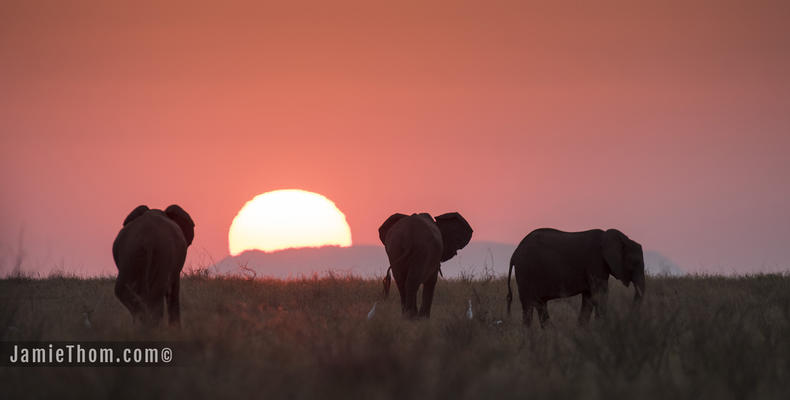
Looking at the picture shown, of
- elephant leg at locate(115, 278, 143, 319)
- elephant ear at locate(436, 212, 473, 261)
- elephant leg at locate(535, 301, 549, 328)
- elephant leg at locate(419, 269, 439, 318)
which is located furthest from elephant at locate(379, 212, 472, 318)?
elephant leg at locate(115, 278, 143, 319)

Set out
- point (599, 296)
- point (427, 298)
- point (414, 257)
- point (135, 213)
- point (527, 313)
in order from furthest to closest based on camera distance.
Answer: point (427, 298) < point (414, 257) < point (527, 313) < point (599, 296) < point (135, 213)

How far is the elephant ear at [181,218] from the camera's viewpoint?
13.7 meters

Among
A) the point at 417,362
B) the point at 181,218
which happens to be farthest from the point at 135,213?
the point at 417,362

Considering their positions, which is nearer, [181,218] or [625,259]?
[181,218]

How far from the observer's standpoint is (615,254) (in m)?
16.4

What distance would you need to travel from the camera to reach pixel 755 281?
77.4 ft

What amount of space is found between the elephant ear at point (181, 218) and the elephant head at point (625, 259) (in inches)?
285

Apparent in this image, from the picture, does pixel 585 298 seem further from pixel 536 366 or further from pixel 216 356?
pixel 216 356

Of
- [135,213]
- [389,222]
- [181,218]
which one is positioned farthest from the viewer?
[389,222]

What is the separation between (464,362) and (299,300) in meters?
10.8

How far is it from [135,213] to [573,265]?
7945 millimetres

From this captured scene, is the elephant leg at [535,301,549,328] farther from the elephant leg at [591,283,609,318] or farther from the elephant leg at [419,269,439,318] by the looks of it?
the elephant leg at [419,269,439,318]

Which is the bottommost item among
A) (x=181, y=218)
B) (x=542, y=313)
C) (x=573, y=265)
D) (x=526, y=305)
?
(x=542, y=313)

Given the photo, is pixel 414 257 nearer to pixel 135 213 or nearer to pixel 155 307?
pixel 135 213
